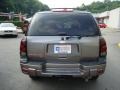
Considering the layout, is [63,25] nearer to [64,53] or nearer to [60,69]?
[64,53]

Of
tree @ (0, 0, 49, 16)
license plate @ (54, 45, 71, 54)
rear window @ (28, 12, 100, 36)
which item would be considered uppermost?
rear window @ (28, 12, 100, 36)

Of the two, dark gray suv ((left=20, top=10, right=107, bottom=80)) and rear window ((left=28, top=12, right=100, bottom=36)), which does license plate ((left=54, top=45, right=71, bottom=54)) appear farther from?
rear window ((left=28, top=12, right=100, bottom=36))

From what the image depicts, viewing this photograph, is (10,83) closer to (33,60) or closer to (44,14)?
(33,60)

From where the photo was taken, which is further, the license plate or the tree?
the tree

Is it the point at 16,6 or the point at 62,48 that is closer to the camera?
the point at 62,48

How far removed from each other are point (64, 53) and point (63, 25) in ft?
2.49

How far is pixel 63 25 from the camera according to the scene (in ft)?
21.9

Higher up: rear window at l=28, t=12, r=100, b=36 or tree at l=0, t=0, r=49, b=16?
rear window at l=28, t=12, r=100, b=36

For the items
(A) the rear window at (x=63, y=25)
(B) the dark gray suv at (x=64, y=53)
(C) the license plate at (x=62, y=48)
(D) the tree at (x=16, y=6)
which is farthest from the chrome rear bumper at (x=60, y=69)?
(D) the tree at (x=16, y=6)

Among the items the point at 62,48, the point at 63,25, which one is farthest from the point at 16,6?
the point at 62,48

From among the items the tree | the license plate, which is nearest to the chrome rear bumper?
the license plate

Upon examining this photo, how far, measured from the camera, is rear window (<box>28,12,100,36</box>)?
6469 mm

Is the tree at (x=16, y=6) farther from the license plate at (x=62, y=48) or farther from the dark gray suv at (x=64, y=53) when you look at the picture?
the license plate at (x=62, y=48)

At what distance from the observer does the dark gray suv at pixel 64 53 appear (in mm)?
6211
